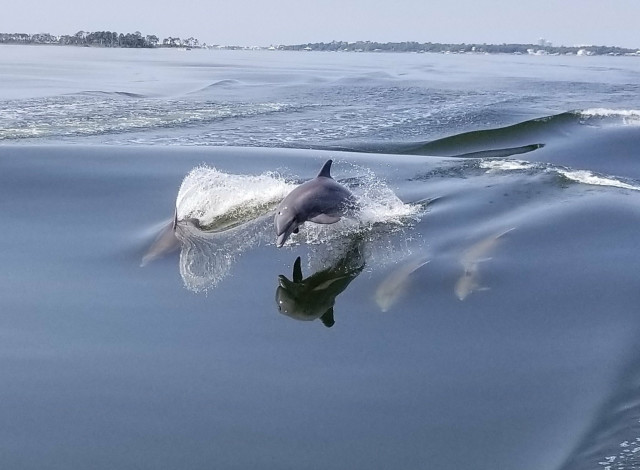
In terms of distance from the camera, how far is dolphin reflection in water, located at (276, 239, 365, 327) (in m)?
9.87

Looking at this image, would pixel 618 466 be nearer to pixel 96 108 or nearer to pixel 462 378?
pixel 462 378

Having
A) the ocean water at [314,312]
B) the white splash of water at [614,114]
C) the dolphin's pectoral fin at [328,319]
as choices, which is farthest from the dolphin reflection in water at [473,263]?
the white splash of water at [614,114]

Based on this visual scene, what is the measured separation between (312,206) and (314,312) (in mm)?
2305

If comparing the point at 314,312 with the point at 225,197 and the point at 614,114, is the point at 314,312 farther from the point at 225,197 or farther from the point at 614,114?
the point at 614,114

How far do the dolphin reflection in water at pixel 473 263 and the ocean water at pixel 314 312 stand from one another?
50 mm

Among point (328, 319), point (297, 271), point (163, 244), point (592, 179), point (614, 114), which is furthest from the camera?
point (614, 114)

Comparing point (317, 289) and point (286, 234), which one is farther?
point (286, 234)

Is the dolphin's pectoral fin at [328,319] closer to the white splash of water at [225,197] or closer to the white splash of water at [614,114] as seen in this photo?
the white splash of water at [225,197]

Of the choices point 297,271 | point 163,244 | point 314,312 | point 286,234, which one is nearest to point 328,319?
point 314,312

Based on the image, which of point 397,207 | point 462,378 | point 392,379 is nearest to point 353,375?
point 392,379

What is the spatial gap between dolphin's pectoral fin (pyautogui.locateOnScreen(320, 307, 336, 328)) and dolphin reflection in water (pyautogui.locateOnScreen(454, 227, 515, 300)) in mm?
1660

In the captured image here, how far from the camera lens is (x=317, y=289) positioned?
10.6 meters

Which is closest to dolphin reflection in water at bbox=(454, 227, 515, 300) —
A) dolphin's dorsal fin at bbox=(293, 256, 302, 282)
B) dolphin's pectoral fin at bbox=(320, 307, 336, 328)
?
dolphin's pectoral fin at bbox=(320, 307, 336, 328)

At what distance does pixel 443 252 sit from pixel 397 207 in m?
2.59
